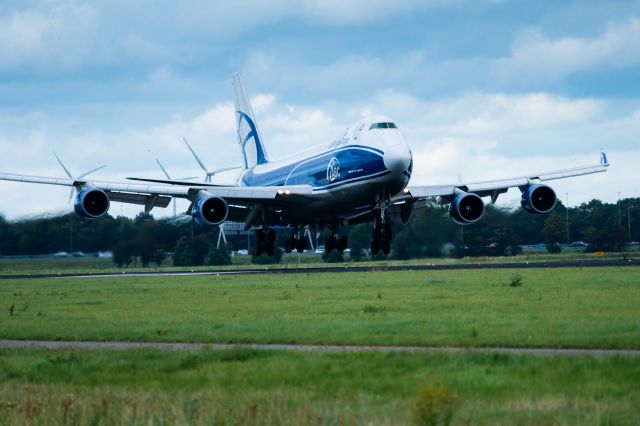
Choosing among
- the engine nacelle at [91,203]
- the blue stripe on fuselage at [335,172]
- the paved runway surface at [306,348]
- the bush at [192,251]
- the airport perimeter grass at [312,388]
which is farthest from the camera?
the bush at [192,251]

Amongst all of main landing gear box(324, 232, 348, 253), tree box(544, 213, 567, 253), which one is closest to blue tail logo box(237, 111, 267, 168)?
main landing gear box(324, 232, 348, 253)

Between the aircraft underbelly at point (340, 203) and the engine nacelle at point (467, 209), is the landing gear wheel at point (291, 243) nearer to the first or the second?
the aircraft underbelly at point (340, 203)

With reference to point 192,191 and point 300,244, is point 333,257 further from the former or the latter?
point 192,191

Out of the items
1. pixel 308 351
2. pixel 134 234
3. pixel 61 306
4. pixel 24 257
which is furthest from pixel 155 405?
pixel 24 257

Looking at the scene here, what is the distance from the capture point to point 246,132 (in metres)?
73.2

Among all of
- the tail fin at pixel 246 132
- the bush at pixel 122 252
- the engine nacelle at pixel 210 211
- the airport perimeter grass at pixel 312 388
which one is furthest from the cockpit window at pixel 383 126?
the airport perimeter grass at pixel 312 388

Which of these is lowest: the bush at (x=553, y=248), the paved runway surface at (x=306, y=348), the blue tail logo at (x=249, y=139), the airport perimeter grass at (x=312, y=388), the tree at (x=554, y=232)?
the airport perimeter grass at (x=312, y=388)

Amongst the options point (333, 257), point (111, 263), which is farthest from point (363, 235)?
point (111, 263)

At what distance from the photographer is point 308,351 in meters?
19.3

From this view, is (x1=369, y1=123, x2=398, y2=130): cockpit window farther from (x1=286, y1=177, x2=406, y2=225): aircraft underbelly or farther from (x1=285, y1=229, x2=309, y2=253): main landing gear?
(x1=285, y1=229, x2=309, y2=253): main landing gear

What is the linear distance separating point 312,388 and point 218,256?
6308 centimetres

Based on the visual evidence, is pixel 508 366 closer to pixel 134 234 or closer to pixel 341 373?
pixel 341 373

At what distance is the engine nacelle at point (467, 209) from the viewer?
52719 mm

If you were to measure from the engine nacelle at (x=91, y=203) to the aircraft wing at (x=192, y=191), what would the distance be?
64 centimetres
